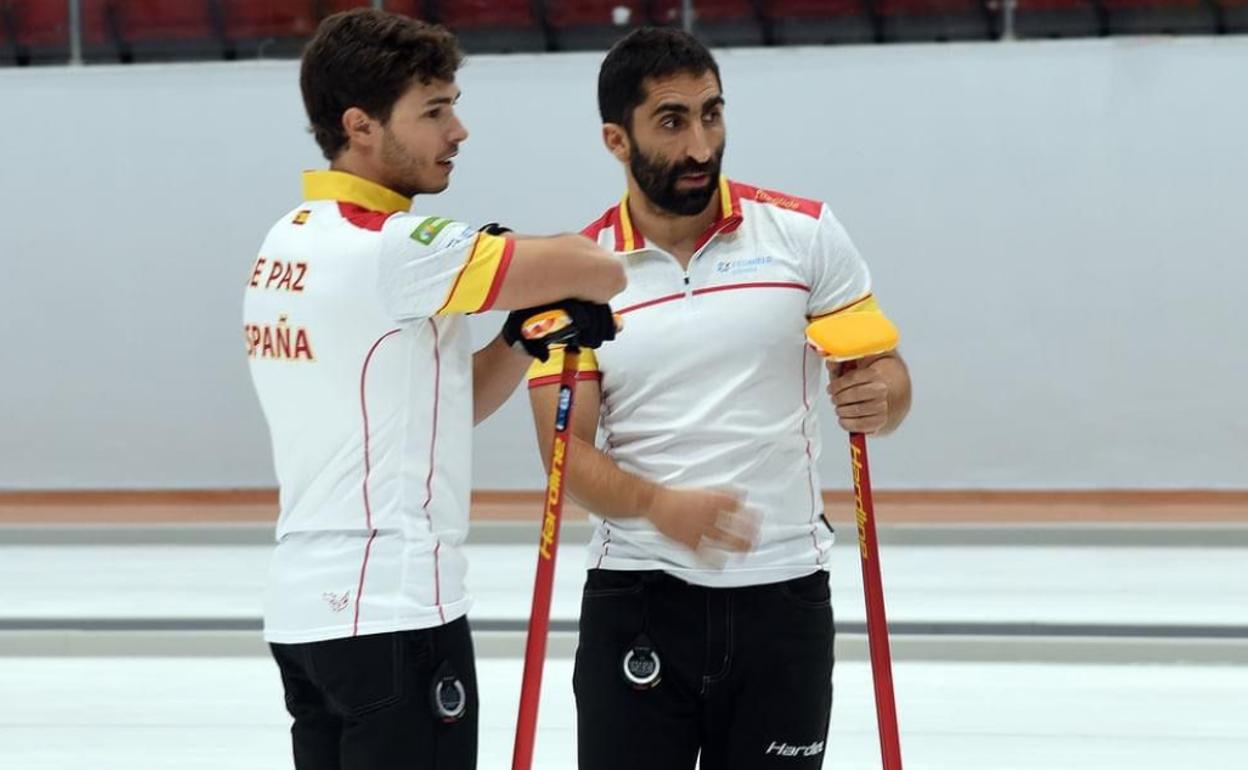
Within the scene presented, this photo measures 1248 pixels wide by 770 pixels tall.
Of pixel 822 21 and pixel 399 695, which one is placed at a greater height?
pixel 822 21

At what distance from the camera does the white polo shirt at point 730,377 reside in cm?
259

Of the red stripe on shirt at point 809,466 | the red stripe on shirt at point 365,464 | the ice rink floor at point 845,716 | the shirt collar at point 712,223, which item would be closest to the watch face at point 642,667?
the red stripe on shirt at point 809,466

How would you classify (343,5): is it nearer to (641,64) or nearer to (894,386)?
(641,64)

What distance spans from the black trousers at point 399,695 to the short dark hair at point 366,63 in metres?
0.69

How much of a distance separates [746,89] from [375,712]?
25.2 feet

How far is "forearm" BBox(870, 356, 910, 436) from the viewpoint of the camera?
104 inches

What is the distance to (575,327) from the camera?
2.35 metres

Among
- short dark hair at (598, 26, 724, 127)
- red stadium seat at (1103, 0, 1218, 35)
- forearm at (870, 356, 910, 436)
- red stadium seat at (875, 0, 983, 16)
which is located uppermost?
red stadium seat at (875, 0, 983, 16)

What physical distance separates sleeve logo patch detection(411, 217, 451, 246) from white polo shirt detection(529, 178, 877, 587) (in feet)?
1.32

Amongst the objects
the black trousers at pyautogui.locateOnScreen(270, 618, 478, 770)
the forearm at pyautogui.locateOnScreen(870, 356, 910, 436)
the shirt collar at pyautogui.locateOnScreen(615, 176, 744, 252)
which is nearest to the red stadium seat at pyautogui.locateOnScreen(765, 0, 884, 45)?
the shirt collar at pyautogui.locateOnScreen(615, 176, 744, 252)

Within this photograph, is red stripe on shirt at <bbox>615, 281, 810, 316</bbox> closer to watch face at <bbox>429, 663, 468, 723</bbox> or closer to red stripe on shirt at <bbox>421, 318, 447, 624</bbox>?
red stripe on shirt at <bbox>421, 318, 447, 624</bbox>

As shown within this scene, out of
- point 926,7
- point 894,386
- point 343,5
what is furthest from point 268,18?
point 894,386

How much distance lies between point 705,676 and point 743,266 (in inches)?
24.3

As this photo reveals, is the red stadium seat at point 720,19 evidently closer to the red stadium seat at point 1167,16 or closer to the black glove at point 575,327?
the red stadium seat at point 1167,16
